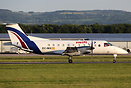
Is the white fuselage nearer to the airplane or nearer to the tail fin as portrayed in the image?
the airplane

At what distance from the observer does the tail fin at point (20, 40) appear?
41.2 metres

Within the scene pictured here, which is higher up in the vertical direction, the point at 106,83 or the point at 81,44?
the point at 81,44

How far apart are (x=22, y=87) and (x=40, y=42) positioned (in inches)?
834

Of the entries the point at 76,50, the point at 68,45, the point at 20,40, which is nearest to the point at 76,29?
the point at 68,45

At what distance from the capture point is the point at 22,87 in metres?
20.7

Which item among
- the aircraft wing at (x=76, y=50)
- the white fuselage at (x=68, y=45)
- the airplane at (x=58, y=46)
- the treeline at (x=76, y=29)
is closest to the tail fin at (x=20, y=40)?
the airplane at (x=58, y=46)

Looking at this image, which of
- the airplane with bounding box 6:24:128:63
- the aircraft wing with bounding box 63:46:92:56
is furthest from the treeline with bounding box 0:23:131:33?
the aircraft wing with bounding box 63:46:92:56

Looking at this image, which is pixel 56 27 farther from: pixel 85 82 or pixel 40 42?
pixel 85 82

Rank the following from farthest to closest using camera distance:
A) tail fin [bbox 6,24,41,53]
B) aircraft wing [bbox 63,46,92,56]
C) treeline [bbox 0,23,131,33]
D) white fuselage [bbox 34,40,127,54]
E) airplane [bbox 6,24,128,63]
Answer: treeline [bbox 0,23,131,33], white fuselage [bbox 34,40,127,54], tail fin [bbox 6,24,41,53], airplane [bbox 6,24,128,63], aircraft wing [bbox 63,46,92,56]

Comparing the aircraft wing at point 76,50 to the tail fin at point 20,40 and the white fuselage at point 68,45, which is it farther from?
the tail fin at point 20,40

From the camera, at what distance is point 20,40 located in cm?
4178

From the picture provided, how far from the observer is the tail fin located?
135 feet

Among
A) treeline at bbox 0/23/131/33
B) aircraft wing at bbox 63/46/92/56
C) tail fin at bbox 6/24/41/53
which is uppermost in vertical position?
treeline at bbox 0/23/131/33

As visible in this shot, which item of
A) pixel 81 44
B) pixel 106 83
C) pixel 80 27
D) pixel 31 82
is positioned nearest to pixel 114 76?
pixel 106 83
